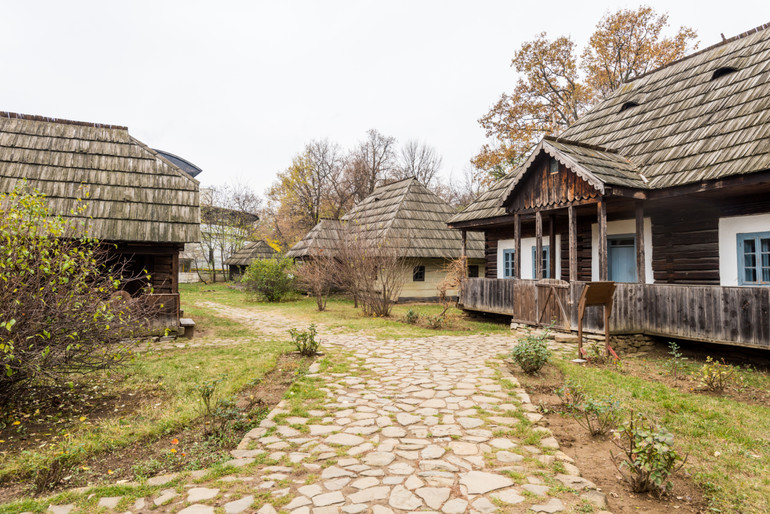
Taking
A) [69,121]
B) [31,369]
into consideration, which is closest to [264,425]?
[31,369]

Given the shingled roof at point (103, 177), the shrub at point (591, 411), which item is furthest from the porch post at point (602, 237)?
the shingled roof at point (103, 177)

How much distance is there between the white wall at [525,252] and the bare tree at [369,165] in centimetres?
2147

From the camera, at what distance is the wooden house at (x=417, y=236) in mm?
20266

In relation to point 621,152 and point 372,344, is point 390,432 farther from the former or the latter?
point 621,152

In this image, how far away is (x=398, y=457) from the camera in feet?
12.9

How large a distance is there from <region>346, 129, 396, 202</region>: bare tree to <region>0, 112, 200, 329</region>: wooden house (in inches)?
913

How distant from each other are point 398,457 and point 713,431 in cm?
339

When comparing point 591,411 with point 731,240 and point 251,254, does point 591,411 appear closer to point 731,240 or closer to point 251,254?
point 731,240

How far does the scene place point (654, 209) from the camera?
10.5m

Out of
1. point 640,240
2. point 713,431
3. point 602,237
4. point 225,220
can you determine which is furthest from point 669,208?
point 225,220

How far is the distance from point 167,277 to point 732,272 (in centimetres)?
1342

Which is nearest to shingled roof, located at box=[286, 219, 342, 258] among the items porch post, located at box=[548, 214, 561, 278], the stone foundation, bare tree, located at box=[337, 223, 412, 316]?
bare tree, located at box=[337, 223, 412, 316]

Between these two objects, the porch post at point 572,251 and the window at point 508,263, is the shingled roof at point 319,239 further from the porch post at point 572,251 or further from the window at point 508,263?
the porch post at point 572,251

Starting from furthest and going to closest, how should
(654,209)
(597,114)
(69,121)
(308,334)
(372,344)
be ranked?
(597,114) < (69,121) < (654,209) < (372,344) < (308,334)
